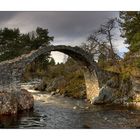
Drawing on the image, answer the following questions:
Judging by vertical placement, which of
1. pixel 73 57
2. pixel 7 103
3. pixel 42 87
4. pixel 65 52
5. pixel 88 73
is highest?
pixel 65 52

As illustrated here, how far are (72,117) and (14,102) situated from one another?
4213 millimetres

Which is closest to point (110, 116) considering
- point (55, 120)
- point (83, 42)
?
point (55, 120)

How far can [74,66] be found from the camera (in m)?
45.6

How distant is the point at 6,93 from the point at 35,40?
30.7 meters

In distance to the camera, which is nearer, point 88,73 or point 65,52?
point 65,52

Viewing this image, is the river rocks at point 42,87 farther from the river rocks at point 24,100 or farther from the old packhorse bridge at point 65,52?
the river rocks at point 24,100

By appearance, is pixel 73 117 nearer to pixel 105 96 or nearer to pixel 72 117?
pixel 72 117

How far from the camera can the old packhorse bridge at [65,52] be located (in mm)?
25391

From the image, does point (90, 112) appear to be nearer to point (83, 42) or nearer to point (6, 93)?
point (6, 93)

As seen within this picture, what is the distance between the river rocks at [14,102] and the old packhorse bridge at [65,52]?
1.69 feet

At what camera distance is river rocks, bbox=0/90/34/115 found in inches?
959

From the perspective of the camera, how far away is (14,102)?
2511 cm

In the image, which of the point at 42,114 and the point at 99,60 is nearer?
the point at 42,114

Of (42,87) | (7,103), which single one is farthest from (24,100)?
(42,87)
